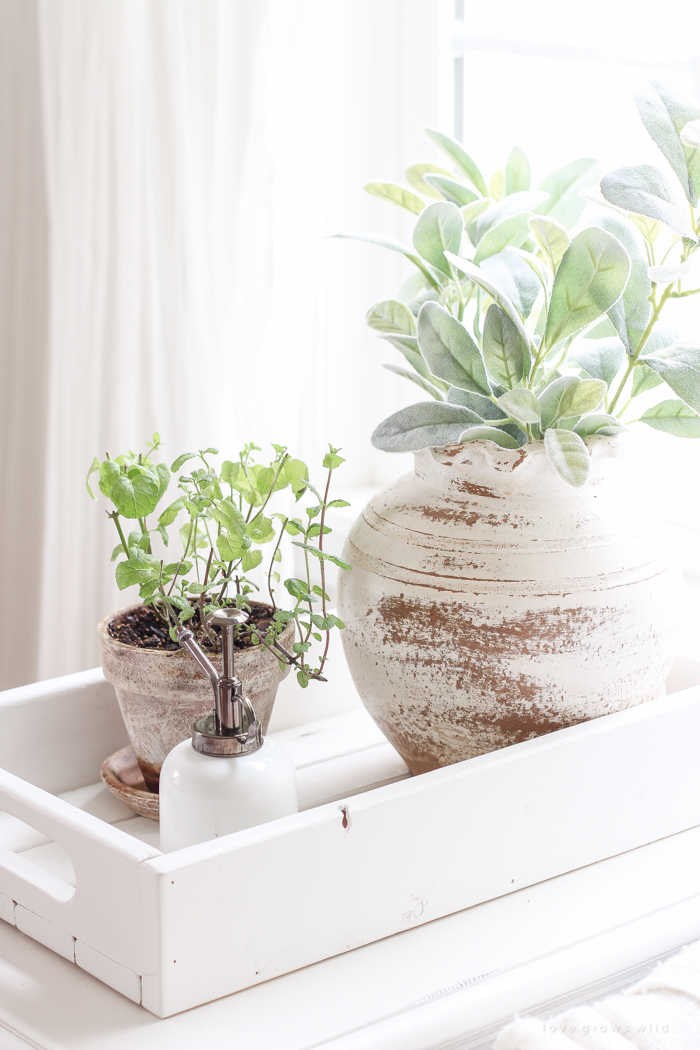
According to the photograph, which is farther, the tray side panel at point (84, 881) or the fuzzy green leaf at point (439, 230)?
the fuzzy green leaf at point (439, 230)

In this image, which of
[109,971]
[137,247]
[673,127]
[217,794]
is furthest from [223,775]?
[137,247]

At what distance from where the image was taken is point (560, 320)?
593 mm

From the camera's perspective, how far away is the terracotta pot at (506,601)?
605 millimetres

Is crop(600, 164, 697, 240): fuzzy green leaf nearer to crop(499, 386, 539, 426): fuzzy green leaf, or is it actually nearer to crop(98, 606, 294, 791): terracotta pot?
crop(499, 386, 539, 426): fuzzy green leaf

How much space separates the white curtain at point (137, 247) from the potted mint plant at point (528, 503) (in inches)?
21.7

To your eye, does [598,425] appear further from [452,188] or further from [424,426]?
[452,188]

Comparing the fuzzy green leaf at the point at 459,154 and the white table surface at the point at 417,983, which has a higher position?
the fuzzy green leaf at the point at 459,154

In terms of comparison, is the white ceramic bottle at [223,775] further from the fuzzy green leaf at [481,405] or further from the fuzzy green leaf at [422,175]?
the fuzzy green leaf at [422,175]

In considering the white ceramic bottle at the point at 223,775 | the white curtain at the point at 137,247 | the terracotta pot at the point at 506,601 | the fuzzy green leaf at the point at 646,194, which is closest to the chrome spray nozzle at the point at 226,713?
the white ceramic bottle at the point at 223,775

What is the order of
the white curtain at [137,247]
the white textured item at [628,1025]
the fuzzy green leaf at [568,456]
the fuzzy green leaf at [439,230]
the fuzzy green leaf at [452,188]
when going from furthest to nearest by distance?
the white curtain at [137,247] → the fuzzy green leaf at [452,188] → the fuzzy green leaf at [439,230] → the fuzzy green leaf at [568,456] → the white textured item at [628,1025]

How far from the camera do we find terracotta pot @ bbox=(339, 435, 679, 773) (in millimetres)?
605

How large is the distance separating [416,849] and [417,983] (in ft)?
0.23

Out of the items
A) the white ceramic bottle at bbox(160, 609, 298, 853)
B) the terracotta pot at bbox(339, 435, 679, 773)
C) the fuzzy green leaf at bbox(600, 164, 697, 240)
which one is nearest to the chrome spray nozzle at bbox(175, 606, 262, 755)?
the white ceramic bottle at bbox(160, 609, 298, 853)

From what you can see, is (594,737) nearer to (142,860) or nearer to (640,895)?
Result: (640,895)
